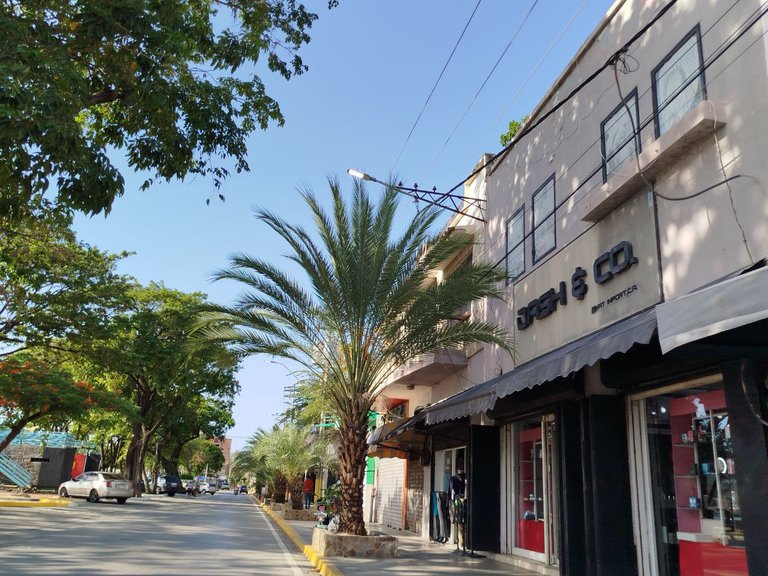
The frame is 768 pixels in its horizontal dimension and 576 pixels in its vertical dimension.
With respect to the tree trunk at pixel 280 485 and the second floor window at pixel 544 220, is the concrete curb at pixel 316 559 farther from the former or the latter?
the tree trunk at pixel 280 485

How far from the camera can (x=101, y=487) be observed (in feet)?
98.0

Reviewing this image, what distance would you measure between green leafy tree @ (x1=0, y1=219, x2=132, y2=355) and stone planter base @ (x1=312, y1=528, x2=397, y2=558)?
42.0 feet

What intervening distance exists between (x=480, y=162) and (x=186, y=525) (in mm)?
13187

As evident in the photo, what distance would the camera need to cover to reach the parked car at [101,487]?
2966 centimetres

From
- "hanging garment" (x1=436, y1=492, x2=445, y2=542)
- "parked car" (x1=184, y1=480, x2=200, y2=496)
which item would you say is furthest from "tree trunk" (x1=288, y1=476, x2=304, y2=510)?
"parked car" (x1=184, y1=480, x2=200, y2=496)

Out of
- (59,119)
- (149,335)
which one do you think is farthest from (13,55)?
(149,335)

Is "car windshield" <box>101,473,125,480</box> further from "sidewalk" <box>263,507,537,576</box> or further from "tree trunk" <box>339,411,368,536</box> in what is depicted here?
"tree trunk" <box>339,411,368,536</box>

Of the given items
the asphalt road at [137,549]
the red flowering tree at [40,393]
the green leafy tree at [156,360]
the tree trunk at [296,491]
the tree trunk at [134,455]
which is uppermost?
the green leafy tree at [156,360]

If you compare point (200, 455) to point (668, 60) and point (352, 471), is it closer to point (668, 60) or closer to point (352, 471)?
point (352, 471)

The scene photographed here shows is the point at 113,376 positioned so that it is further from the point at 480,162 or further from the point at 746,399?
the point at 746,399

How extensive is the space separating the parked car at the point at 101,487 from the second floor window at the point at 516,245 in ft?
80.9

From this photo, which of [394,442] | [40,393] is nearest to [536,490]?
[394,442]

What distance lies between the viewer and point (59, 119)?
272 inches

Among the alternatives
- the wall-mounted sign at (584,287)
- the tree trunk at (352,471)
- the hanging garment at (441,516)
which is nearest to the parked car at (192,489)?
the hanging garment at (441,516)
